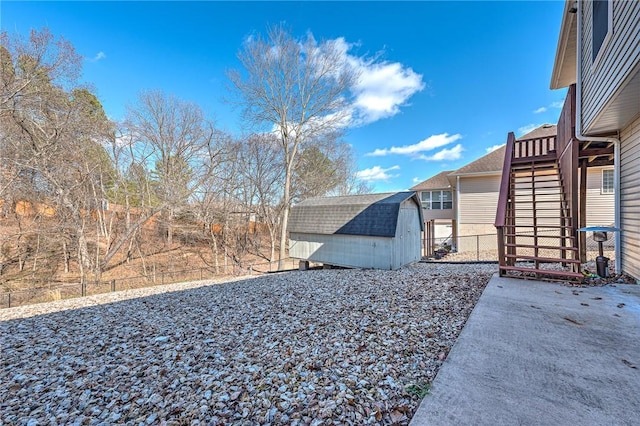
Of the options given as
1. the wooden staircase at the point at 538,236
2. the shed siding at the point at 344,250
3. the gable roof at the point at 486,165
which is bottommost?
the shed siding at the point at 344,250

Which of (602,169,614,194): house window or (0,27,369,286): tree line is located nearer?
(0,27,369,286): tree line

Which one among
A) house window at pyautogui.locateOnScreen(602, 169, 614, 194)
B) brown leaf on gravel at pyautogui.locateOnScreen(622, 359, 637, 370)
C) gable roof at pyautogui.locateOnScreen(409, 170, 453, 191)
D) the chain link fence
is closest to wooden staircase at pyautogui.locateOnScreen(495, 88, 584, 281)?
brown leaf on gravel at pyautogui.locateOnScreen(622, 359, 637, 370)

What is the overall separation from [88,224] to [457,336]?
45.9 ft

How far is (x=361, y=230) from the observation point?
1048 centimetres

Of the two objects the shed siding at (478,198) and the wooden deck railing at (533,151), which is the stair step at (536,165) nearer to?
the wooden deck railing at (533,151)

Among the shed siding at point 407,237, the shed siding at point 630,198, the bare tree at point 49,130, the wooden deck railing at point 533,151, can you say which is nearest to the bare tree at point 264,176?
the bare tree at point 49,130

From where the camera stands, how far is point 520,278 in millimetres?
4953

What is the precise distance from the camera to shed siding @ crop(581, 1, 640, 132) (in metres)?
3.07

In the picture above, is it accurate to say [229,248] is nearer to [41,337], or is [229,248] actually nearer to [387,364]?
[41,337]

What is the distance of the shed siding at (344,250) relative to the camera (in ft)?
32.5

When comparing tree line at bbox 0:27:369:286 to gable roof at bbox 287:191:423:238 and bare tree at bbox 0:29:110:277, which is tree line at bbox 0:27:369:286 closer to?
bare tree at bbox 0:29:110:277

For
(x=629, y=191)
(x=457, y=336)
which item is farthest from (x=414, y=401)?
(x=629, y=191)

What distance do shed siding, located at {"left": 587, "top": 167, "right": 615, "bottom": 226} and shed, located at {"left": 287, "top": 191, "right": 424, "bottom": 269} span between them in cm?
731

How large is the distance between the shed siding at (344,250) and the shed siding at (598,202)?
9.74 m
